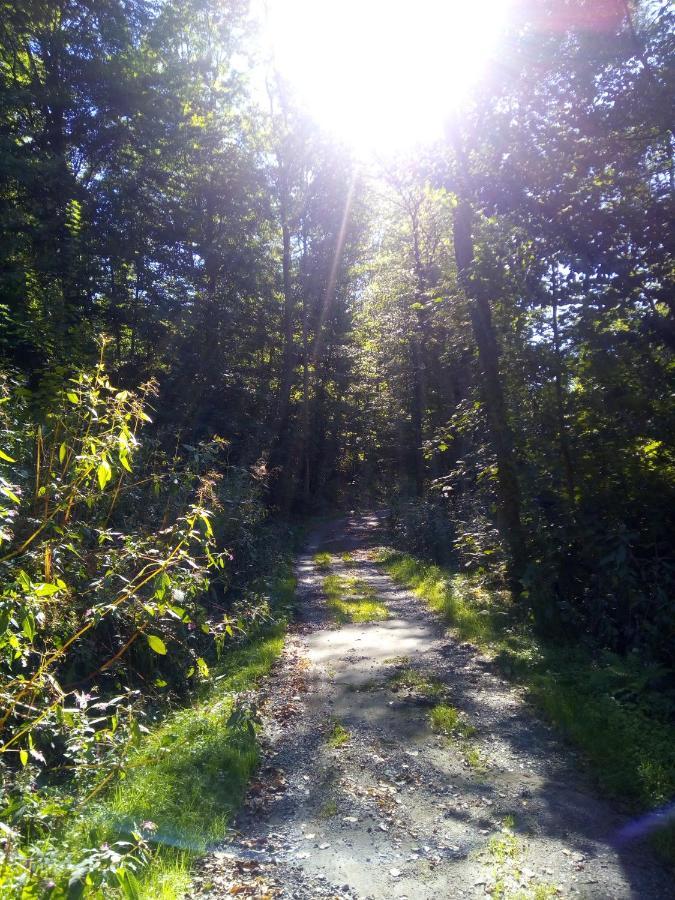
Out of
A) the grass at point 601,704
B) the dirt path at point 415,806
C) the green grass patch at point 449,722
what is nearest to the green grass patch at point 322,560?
the grass at point 601,704

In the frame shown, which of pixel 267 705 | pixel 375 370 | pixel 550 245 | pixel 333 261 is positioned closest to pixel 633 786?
pixel 267 705

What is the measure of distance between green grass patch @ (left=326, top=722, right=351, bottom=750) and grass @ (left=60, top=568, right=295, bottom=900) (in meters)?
0.67

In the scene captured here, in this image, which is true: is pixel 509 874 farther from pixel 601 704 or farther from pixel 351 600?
pixel 351 600

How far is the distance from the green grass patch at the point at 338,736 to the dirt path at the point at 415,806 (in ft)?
0.06

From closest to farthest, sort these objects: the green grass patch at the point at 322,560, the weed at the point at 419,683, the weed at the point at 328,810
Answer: the weed at the point at 328,810 < the weed at the point at 419,683 < the green grass patch at the point at 322,560

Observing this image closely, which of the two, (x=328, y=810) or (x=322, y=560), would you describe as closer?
(x=328, y=810)

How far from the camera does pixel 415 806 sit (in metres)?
4.42

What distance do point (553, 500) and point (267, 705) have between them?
14.8ft

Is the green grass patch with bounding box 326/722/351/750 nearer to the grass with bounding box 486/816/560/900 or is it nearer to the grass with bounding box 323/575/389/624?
the grass with bounding box 486/816/560/900

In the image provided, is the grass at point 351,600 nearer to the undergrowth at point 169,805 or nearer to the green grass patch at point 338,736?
the undergrowth at point 169,805

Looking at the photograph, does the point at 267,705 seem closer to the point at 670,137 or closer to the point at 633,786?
the point at 633,786

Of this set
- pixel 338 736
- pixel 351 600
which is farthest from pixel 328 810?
pixel 351 600

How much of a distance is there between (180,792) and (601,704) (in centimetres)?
364

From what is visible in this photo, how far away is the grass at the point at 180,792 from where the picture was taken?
3.50 metres
